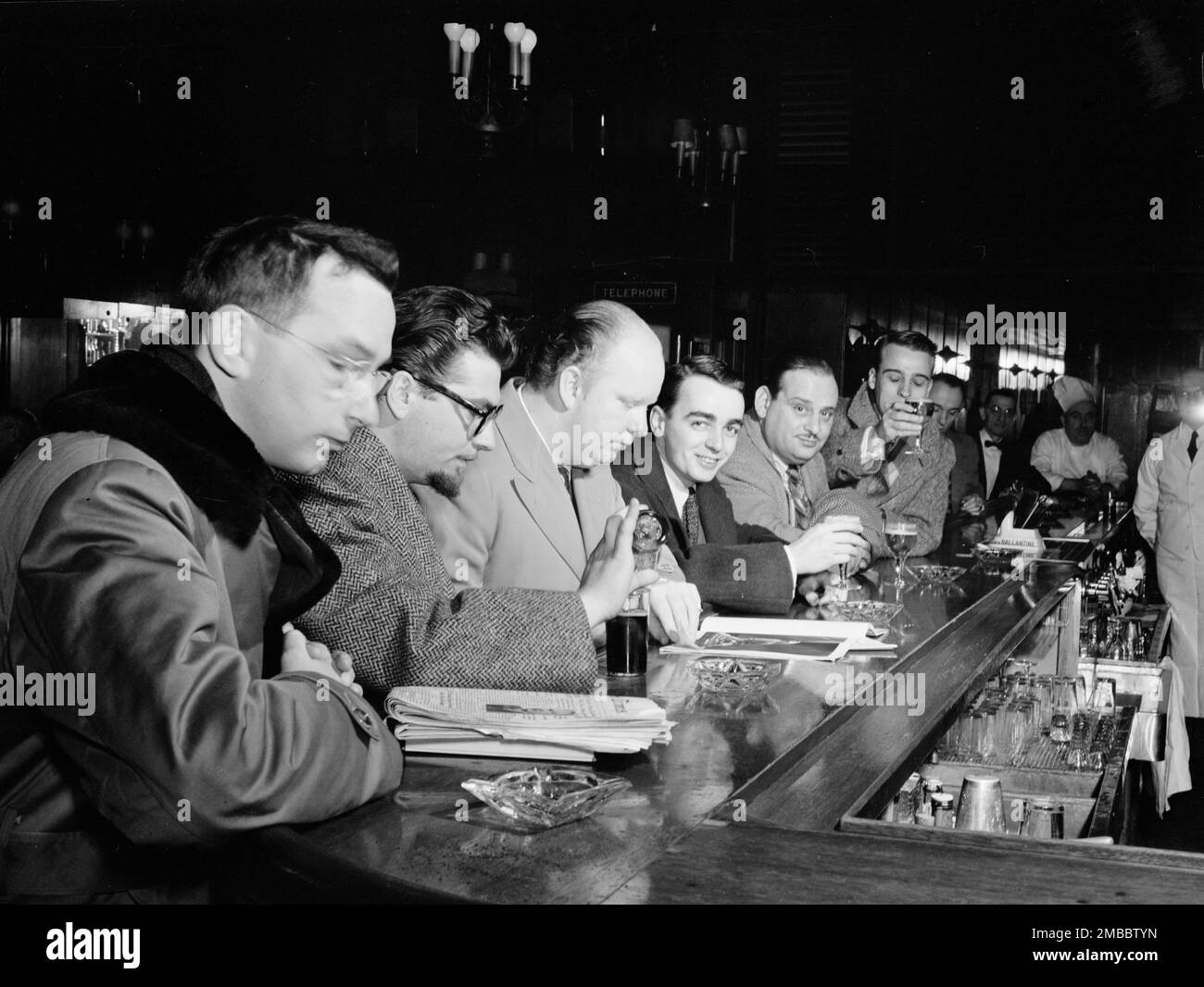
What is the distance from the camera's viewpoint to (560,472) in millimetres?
2996

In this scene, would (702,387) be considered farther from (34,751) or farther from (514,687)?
(34,751)

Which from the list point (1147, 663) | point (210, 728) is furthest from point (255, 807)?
point (1147, 663)

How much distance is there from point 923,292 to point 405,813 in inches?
351

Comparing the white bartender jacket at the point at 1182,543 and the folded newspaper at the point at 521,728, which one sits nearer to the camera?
the folded newspaper at the point at 521,728

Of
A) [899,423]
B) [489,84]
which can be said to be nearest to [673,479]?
[899,423]

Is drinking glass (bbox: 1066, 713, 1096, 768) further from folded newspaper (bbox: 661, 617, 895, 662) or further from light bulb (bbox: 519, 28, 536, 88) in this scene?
light bulb (bbox: 519, 28, 536, 88)

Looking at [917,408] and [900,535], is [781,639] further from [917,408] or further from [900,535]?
[917,408]

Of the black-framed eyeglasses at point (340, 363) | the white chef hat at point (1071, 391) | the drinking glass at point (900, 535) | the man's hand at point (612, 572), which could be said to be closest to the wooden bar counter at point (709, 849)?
the man's hand at point (612, 572)

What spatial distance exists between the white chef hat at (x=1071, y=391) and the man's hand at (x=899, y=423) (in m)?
5.82

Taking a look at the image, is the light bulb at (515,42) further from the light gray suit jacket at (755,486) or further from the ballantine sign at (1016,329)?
the ballantine sign at (1016,329)

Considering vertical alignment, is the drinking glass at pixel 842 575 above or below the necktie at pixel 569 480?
below

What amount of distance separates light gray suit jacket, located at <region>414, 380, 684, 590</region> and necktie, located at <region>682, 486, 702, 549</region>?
1.00 meters

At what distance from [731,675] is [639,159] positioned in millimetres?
7733

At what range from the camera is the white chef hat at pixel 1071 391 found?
1072 centimetres
